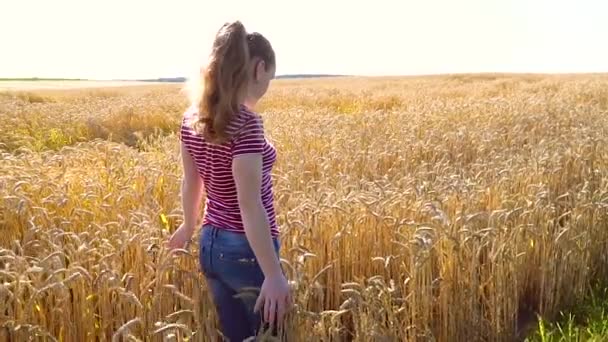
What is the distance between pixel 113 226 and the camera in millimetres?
3994

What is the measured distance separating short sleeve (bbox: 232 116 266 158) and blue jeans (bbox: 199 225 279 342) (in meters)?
0.35

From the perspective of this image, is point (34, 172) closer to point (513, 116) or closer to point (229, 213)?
point (229, 213)

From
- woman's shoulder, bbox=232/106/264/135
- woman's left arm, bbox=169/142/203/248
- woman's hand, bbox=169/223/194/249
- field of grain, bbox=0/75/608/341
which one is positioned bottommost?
field of grain, bbox=0/75/608/341

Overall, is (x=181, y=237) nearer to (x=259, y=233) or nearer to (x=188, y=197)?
(x=188, y=197)

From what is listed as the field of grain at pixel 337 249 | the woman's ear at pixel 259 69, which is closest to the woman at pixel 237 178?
the woman's ear at pixel 259 69

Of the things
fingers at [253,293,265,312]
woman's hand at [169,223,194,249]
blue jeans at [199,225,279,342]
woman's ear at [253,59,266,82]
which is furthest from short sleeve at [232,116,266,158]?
woman's hand at [169,223,194,249]

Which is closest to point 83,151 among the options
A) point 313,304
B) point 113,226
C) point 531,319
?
point 113,226

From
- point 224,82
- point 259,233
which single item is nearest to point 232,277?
point 259,233

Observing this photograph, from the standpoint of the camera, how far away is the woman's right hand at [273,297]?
7.72ft

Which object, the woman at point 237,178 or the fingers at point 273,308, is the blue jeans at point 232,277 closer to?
the woman at point 237,178

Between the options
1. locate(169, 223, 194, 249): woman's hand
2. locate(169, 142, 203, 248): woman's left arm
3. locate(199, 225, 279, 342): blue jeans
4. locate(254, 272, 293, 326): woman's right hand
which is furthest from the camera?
locate(169, 223, 194, 249): woman's hand

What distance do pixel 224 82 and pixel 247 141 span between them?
205 mm

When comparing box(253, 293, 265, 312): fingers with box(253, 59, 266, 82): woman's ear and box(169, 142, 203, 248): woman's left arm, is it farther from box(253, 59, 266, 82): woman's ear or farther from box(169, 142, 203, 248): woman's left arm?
box(253, 59, 266, 82): woman's ear

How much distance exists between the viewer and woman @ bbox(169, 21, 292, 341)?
2254mm
